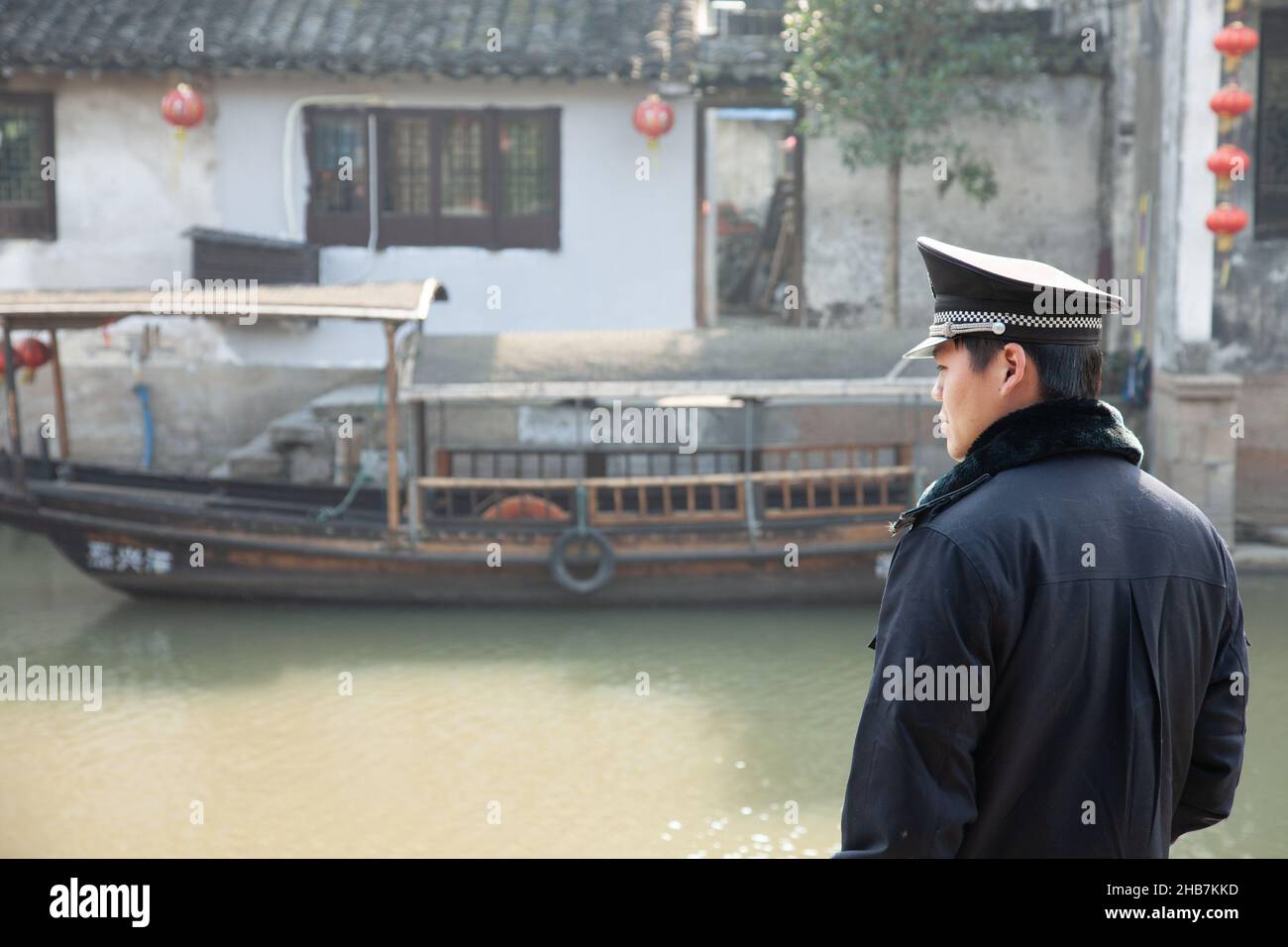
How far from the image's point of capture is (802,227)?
1445cm

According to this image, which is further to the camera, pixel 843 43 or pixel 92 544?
pixel 843 43

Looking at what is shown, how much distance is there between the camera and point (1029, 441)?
2178mm

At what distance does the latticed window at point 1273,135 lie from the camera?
1202 cm

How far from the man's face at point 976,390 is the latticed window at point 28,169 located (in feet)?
42.0

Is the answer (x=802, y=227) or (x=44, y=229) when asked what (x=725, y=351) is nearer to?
(x=802, y=227)

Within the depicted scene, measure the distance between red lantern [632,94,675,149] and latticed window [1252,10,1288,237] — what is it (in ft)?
15.9

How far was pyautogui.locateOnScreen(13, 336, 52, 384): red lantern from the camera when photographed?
12.4 meters

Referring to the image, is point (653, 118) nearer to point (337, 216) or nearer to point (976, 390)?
point (337, 216)

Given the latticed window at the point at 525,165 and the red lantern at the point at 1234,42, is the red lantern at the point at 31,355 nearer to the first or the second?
the latticed window at the point at 525,165

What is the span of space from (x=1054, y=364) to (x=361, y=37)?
11921 millimetres

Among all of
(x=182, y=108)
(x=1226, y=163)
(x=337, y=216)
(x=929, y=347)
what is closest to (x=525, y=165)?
(x=337, y=216)

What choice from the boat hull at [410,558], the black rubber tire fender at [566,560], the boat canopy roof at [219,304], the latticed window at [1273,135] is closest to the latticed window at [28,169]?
the boat canopy roof at [219,304]
